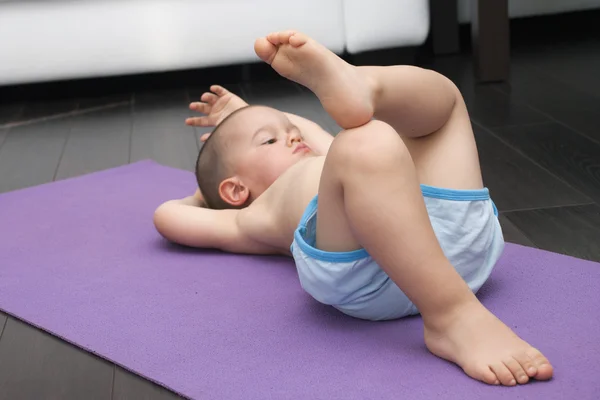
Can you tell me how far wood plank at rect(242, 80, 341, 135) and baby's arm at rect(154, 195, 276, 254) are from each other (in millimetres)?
765

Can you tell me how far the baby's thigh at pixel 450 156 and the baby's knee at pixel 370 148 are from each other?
149mm

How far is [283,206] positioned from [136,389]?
36 centimetres

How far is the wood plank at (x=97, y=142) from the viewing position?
191 cm

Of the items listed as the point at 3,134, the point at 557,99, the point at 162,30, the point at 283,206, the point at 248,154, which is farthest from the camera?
the point at 162,30

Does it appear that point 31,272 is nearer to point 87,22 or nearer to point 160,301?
point 160,301

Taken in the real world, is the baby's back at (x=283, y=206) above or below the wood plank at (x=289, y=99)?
above

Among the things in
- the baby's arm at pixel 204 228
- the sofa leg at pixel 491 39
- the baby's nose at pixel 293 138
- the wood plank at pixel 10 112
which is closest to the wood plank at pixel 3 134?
the wood plank at pixel 10 112

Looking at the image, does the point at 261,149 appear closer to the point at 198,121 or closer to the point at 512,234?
the point at 198,121

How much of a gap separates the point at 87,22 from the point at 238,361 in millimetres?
1896

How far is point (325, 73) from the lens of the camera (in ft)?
2.77

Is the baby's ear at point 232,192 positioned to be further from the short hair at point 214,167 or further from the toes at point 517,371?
the toes at point 517,371

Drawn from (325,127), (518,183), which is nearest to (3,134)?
(325,127)

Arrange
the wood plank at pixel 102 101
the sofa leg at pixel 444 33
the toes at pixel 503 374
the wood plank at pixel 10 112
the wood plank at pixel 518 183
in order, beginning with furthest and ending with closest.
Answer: the sofa leg at pixel 444 33
the wood plank at pixel 102 101
the wood plank at pixel 10 112
the wood plank at pixel 518 183
the toes at pixel 503 374

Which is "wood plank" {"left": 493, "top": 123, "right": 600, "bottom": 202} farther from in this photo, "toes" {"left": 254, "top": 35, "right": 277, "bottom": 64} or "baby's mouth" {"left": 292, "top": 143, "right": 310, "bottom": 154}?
"toes" {"left": 254, "top": 35, "right": 277, "bottom": 64}
